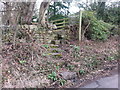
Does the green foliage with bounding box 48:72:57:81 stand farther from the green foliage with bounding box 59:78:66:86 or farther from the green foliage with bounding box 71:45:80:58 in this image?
the green foliage with bounding box 71:45:80:58

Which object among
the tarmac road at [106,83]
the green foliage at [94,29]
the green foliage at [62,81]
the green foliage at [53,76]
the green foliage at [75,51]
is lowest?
the tarmac road at [106,83]

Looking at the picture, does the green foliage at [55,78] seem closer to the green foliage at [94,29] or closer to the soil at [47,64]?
the soil at [47,64]

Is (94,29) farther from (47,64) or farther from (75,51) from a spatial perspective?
(47,64)

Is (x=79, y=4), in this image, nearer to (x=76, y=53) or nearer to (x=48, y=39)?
(x=48, y=39)

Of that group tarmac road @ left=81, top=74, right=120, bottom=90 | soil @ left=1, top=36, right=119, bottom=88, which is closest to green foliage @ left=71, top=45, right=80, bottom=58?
soil @ left=1, top=36, right=119, bottom=88

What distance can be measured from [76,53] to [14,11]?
2.73m

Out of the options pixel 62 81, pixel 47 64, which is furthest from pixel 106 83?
A: pixel 47 64

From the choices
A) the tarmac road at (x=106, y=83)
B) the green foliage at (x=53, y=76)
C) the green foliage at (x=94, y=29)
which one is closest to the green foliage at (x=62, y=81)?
the green foliage at (x=53, y=76)

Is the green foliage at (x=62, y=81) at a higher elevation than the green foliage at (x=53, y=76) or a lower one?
lower

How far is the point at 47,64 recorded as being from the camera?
3594mm

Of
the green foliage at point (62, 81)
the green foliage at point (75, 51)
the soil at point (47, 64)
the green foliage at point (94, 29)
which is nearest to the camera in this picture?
the soil at point (47, 64)

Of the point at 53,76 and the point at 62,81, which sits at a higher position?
the point at 53,76

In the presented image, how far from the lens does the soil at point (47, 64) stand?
294cm

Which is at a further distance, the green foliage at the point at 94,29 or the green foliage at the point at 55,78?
the green foliage at the point at 94,29
